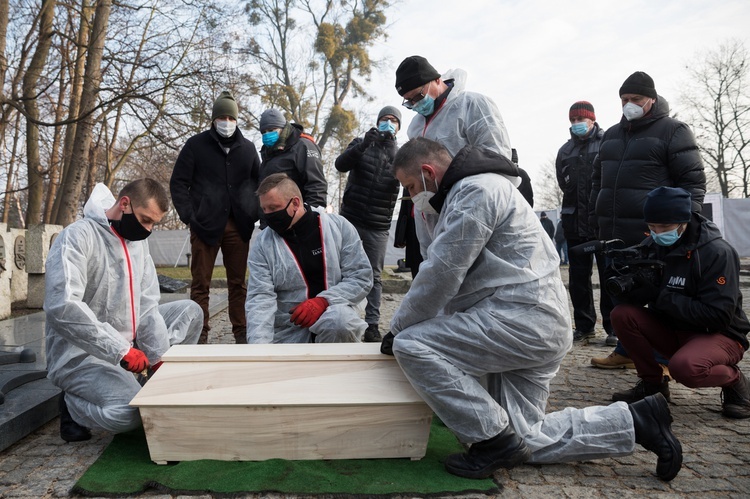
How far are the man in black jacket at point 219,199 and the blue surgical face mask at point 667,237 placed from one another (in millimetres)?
3360

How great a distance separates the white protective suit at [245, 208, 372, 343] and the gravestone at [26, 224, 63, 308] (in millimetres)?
5659

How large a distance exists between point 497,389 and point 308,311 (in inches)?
56.0

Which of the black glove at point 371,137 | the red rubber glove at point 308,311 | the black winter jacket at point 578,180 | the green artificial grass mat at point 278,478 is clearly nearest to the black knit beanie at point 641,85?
the black winter jacket at point 578,180

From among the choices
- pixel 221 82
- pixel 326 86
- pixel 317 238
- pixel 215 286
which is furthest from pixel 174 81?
pixel 326 86

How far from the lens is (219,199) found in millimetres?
5617

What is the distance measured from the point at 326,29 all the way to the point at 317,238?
24208 millimetres

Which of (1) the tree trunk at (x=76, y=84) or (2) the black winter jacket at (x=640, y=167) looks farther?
(1) the tree trunk at (x=76, y=84)

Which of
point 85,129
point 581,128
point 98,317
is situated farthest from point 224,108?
point 85,129

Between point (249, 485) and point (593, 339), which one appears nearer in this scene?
point (249, 485)

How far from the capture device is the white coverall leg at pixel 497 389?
9.17ft

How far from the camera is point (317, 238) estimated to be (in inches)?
170

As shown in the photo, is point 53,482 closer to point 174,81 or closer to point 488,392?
point 488,392

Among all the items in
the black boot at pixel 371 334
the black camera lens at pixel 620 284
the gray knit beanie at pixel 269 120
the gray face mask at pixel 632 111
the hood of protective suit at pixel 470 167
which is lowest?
the black boot at pixel 371 334

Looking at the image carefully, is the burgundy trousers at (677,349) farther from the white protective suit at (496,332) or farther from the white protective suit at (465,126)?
the white protective suit at (465,126)
